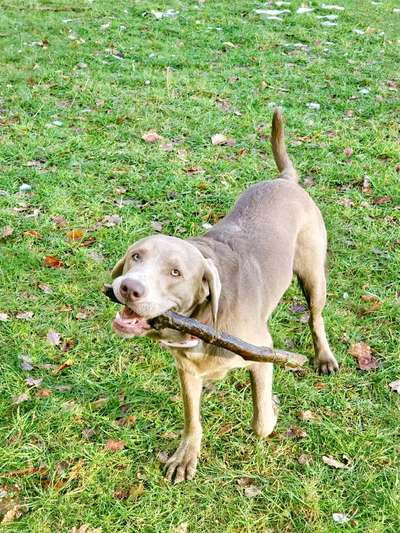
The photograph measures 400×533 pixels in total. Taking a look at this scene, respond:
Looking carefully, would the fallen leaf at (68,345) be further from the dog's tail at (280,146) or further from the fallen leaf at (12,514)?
the dog's tail at (280,146)

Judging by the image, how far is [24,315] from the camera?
173 inches

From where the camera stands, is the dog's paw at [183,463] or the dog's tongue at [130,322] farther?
the dog's paw at [183,463]

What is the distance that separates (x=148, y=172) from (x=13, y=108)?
213 cm

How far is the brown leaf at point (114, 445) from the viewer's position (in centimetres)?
349

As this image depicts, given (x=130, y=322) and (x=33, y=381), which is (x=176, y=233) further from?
(x=130, y=322)

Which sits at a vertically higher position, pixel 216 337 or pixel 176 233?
pixel 216 337

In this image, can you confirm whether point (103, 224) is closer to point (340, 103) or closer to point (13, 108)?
point (13, 108)

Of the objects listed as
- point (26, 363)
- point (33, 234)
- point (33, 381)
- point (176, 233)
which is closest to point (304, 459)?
point (33, 381)

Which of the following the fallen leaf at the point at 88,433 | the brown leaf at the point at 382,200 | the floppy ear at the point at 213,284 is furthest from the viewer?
the brown leaf at the point at 382,200

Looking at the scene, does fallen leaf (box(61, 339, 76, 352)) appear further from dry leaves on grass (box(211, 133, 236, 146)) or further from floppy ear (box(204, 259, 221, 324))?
dry leaves on grass (box(211, 133, 236, 146))

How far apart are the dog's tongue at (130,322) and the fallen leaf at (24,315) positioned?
75.7 inches

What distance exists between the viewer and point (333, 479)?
3.34 meters

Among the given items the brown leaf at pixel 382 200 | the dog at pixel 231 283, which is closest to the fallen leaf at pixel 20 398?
the dog at pixel 231 283

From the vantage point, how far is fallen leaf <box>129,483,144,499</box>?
3.24m
